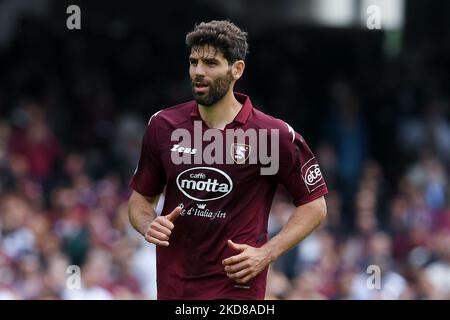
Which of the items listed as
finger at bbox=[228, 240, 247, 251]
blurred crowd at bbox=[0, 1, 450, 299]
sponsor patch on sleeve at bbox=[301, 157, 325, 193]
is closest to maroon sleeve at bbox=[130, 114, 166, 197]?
finger at bbox=[228, 240, 247, 251]

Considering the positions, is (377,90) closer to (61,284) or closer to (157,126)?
(61,284)

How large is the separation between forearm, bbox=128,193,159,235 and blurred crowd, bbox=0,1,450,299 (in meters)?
4.47

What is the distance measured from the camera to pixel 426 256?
46.2ft

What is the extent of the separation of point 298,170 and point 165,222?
0.73 meters

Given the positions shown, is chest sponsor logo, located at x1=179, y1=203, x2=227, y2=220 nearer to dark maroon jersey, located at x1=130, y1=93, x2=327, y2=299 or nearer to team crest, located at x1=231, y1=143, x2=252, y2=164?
dark maroon jersey, located at x1=130, y1=93, x2=327, y2=299

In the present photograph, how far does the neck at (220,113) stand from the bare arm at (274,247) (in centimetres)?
57

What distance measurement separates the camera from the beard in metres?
6.84

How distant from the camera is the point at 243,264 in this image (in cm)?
672

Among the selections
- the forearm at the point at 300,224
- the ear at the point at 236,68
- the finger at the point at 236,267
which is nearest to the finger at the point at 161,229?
the finger at the point at 236,267

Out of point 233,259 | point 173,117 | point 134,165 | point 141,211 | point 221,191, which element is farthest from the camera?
point 134,165

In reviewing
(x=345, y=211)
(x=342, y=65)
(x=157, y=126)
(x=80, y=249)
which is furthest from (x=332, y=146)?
(x=157, y=126)

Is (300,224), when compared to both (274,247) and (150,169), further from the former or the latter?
(150,169)

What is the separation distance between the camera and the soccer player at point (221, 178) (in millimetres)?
6852

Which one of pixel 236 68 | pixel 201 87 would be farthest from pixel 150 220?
pixel 236 68
